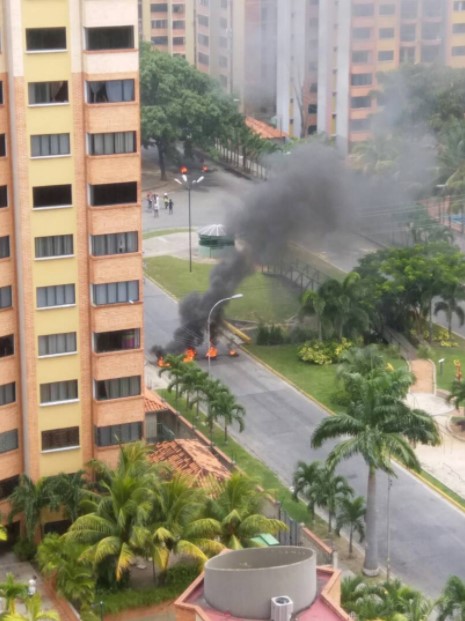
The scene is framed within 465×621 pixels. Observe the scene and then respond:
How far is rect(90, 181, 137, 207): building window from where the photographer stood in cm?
5878

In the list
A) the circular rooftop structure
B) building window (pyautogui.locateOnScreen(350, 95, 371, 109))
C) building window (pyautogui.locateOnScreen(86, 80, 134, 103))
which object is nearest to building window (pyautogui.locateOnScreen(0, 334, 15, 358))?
building window (pyautogui.locateOnScreen(86, 80, 134, 103))

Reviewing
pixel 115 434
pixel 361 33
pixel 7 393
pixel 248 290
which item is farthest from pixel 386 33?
pixel 7 393

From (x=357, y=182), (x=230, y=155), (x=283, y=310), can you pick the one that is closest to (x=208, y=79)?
(x=230, y=155)

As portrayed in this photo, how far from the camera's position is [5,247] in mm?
58562

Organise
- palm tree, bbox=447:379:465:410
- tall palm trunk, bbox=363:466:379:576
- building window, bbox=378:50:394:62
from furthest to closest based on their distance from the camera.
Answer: building window, bbox=378:50:394:62 → palm tree, bbox=447:379:465:410 → tall palm trunk, bbox=363:466:379:576

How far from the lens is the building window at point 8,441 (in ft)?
198

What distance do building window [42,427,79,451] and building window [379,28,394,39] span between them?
2647 inches

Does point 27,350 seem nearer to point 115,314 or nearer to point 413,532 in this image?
point 115,314

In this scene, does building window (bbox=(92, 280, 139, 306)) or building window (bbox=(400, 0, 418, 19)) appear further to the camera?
building window (bbox=(400, 0, 418, 19))

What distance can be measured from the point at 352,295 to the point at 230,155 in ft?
155

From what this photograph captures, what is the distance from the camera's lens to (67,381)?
198ft

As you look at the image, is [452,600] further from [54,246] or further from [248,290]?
[248,290]

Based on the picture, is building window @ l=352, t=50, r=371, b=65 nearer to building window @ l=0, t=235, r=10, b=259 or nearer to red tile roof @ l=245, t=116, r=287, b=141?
red tile roof @ l=245, t=116, r=287, b=141

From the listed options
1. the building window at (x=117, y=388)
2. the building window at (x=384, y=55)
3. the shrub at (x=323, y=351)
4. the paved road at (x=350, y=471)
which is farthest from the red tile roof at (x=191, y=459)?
the building window at (x=384, y=55)
